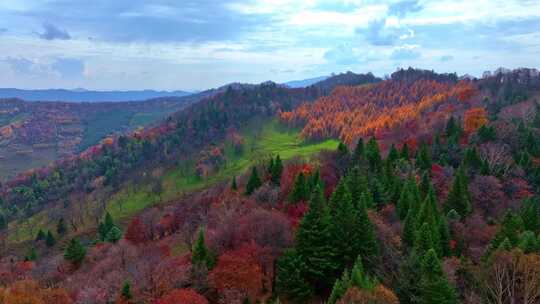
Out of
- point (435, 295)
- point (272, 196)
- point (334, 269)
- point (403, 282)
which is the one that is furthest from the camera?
point (272, 196)

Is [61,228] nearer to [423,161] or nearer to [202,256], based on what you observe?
[202,256]

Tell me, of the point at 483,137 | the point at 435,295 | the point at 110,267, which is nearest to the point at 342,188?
the point at 435,295

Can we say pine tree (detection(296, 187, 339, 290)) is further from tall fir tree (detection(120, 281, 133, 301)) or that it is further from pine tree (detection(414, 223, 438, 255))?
tall fir tree (detection(120, 281, 133, 301))

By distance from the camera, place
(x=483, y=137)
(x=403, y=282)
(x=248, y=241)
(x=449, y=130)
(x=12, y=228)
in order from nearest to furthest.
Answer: (x=403, y=282), (x=248, y=241), (x=483, y=137), (x=449, y=130), (x=12, y=228)

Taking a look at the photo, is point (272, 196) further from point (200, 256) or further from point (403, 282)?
point (403, 282)

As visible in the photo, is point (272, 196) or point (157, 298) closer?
point (157, 298)

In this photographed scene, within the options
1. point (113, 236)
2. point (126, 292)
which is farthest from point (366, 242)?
point (113, 236)
